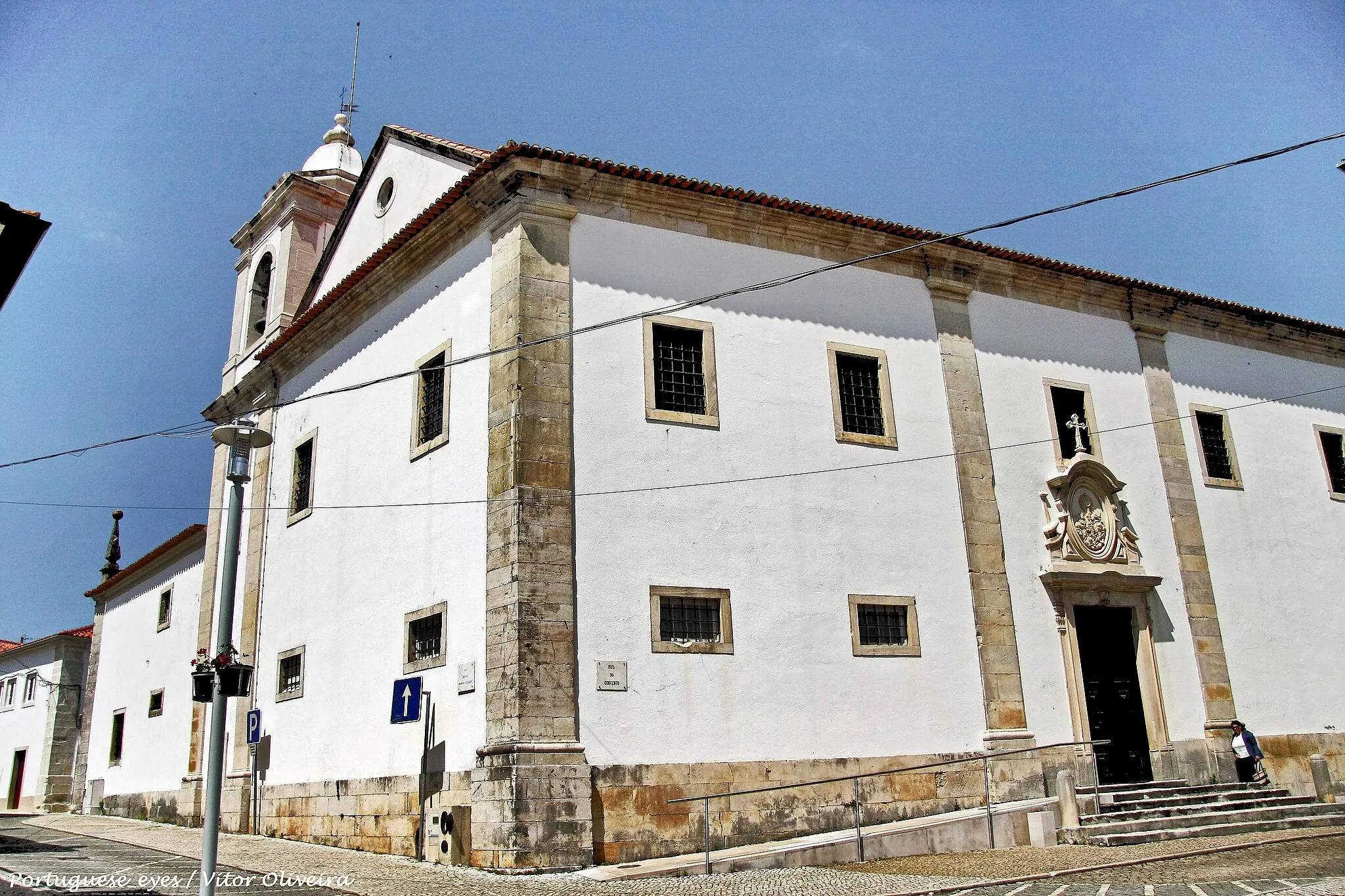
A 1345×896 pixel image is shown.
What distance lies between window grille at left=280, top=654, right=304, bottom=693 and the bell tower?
6.41 m

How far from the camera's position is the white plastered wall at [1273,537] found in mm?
16156

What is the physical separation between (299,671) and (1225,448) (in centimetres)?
1449

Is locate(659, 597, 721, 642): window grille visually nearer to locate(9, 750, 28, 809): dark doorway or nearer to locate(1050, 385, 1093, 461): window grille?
locate(1050, 385, 1093, 461): window grille

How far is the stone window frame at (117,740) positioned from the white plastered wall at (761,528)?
16.3 metres

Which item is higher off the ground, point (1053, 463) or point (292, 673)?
point (1053, 463)

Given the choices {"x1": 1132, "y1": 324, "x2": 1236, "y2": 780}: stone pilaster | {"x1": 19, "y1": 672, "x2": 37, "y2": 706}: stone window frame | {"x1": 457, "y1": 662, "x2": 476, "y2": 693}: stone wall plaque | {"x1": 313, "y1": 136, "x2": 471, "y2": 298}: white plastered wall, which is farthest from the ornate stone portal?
{"x1": 19, "y1": 672, "x2": 37, "y2": 706}: stone window frame

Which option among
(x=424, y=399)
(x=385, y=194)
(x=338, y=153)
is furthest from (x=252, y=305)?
(x=424, y=399)

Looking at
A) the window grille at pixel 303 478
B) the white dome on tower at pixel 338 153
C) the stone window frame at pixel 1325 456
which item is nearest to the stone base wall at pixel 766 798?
the window grille at pixel 303 478

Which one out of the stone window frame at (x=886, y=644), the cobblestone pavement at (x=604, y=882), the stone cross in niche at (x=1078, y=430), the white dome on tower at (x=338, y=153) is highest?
the white dome on tower at (x=338, y=153)

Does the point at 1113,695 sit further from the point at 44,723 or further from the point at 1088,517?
the point at 44,723

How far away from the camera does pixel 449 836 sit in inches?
446

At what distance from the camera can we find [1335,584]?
57.5ft

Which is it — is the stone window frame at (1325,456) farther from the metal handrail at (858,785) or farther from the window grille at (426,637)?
the window grille at (426,637)

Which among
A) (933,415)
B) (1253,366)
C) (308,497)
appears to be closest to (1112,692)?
(933,415)
